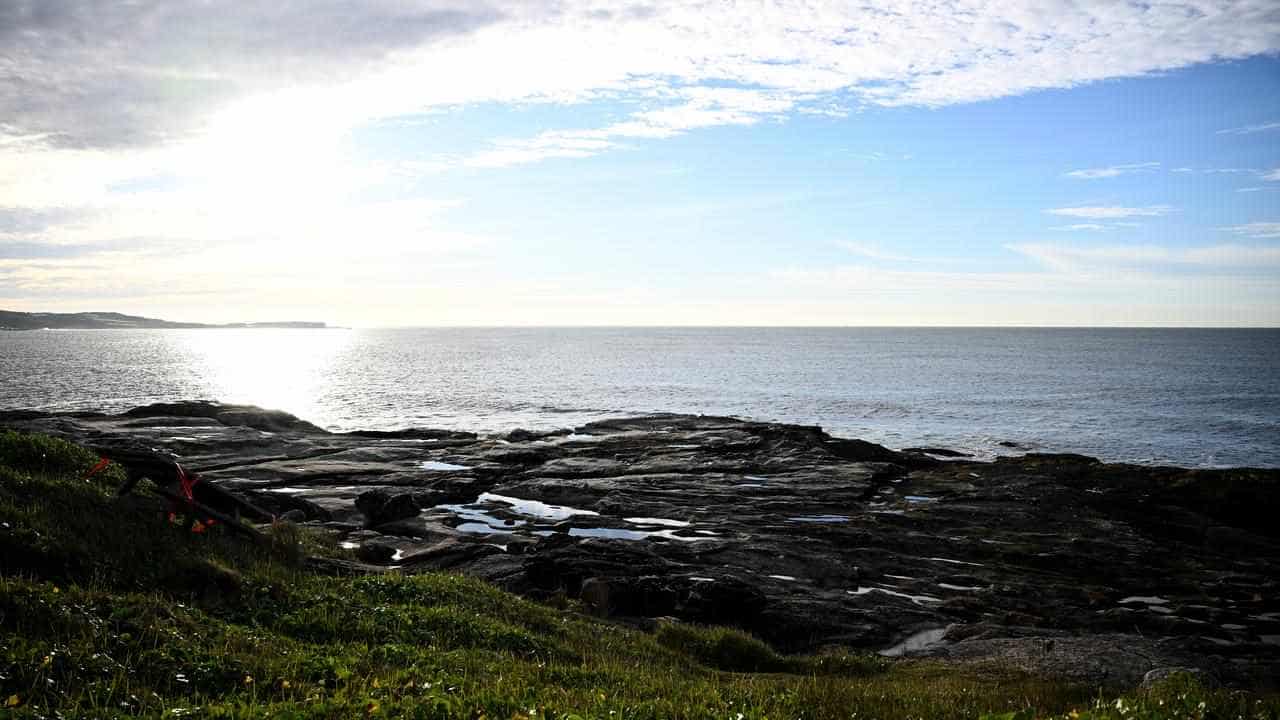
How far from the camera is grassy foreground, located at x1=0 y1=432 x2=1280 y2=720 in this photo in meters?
9.90

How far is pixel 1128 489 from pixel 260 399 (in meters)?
99.5

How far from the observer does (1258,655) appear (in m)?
21.8

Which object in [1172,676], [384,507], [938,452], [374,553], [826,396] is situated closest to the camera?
[1172,676]

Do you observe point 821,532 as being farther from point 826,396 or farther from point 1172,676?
point 826,396

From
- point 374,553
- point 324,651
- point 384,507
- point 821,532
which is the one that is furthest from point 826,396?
point 324,651

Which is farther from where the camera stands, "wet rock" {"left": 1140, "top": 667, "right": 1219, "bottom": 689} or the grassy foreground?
"wet rock" {"left": 1140, "top": 667, "right": 1219, "bottom": 689}

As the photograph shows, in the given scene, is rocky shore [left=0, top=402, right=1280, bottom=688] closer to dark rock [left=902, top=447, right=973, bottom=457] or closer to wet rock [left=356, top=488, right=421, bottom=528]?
A: wet rock [left=356, top=488, right=421, bottom=528]

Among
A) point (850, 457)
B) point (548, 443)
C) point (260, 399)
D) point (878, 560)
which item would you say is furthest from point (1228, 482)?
point (260, 399)

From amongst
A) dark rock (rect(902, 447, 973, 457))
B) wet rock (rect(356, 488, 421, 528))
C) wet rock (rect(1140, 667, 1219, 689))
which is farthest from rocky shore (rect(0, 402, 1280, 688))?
wet rock (rect(1140, 667, 1219, 689))

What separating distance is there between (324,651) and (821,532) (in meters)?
24.6

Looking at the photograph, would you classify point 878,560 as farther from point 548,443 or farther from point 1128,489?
point 548,443

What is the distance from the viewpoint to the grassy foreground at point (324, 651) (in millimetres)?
9898

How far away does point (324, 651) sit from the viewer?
12.8 m

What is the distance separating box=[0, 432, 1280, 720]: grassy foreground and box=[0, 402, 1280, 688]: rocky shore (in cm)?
449
